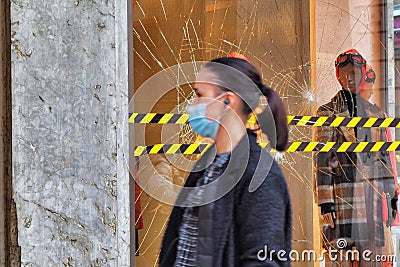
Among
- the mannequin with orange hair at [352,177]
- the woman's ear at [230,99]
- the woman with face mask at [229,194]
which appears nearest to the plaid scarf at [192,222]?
the woman with face mask at [229,194]

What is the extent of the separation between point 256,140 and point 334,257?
67 centimetres

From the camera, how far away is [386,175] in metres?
2.78


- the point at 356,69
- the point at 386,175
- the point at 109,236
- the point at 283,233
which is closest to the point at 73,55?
the point at 109,236

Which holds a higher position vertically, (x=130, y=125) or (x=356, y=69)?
(x=356, y=69)

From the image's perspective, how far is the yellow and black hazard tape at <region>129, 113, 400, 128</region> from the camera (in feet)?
7.89

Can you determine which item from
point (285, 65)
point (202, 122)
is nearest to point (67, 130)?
point (202, 122)

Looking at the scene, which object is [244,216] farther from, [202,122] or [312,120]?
[312,120]

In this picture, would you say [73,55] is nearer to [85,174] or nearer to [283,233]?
[85,174]

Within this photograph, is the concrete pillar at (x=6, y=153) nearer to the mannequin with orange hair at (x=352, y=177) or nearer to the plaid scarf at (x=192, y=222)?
the plaid scarf at (x=192, y=222)

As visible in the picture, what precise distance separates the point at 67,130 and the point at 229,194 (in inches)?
23.0

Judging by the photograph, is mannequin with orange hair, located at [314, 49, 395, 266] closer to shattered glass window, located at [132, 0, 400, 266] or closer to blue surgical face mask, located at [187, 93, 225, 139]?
shattered glass window, located at [132, 0, 400, 266]

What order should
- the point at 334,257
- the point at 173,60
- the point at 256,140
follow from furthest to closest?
the point at 334,257 → the point at 173,60 → the point at 256,140

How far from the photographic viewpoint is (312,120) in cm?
262

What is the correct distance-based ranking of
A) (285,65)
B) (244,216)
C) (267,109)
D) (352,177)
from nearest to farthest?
1. (244,216)
2. (267,109)
3. (285,65)
4. (352,177)
